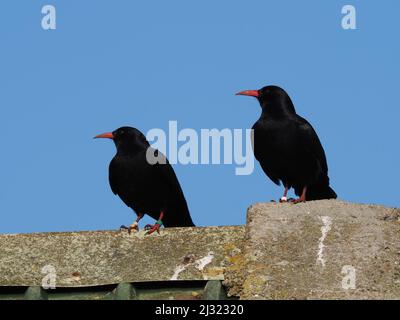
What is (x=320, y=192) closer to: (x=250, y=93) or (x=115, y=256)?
(x=250, y=93)

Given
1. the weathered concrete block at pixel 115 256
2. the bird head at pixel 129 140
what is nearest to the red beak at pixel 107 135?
the bird head at pixel 129 140

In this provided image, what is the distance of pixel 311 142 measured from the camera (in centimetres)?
1017

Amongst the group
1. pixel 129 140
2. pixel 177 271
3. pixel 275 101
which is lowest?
pixel 177 271

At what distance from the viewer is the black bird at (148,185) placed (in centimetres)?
1080

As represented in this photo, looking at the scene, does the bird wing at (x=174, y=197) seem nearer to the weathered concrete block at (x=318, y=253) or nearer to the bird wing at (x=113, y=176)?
the bird wing at (x=113, y=176)

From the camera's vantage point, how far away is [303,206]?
22.3 ft

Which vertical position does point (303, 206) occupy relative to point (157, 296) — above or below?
above

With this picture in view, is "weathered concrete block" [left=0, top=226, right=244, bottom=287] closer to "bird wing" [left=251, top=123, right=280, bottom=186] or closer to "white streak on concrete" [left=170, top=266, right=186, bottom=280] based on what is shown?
"white streak on concrete" [left=170, top=266, right=186, bottom=280]

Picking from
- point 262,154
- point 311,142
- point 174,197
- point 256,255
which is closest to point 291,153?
point 311,142

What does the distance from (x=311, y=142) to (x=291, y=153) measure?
236mm

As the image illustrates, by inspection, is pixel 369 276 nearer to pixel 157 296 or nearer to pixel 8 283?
pixel 157 296

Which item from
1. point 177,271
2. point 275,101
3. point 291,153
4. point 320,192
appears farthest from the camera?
point 275,101

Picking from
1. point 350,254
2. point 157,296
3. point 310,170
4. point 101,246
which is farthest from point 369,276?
point 310,170
